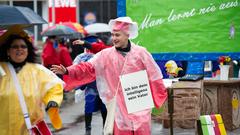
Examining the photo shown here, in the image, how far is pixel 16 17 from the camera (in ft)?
18.2

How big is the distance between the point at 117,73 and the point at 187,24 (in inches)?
130

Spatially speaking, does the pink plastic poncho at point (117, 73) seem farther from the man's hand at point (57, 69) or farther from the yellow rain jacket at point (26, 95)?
the yellow rain jacket at point (26, 95)

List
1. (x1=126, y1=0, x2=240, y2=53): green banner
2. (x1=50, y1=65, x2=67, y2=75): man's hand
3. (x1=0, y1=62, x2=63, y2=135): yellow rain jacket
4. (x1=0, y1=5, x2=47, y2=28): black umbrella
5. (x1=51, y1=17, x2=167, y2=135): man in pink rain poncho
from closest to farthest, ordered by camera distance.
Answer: (x1=0, y1=62, x2=63, y2=135): yellow rain jacket, (x1=0, y1=5, x2=47, y2=28): black umbrella, (x1=50, y1=65, x2=67, y2=75): man's hand, (x1=51, y1=17, x2=167, y2=135): man in pink rain poncho, (x1=126, y1=0, x2=240, y2=53): green banner

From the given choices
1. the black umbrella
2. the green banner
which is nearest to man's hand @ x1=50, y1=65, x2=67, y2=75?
the black umbrella

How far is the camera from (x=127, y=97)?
634 centimetres

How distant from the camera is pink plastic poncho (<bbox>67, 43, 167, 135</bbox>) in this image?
626cm

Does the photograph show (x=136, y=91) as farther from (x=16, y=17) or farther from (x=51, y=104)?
(x=16, y=17)

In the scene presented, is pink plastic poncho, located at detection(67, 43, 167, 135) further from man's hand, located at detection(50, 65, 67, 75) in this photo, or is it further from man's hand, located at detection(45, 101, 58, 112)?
man's hand, located at detection(45, 101, 58, 112)

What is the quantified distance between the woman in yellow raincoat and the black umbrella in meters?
0.16

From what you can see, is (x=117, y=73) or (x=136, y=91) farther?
→ (x=136, y=91)

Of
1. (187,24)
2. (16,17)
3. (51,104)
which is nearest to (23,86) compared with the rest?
(51,104)

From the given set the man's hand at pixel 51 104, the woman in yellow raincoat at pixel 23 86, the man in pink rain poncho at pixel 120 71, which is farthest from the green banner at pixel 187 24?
the man's hand at pixel 51 104

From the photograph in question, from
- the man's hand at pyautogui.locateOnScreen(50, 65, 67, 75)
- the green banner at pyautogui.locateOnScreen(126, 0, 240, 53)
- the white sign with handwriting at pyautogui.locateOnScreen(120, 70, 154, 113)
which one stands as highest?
the green banner at pyautogui.locateOnScreen(126, 0, 240, 53)

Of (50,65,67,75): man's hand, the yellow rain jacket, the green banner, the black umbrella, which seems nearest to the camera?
the yellow rain jacket
